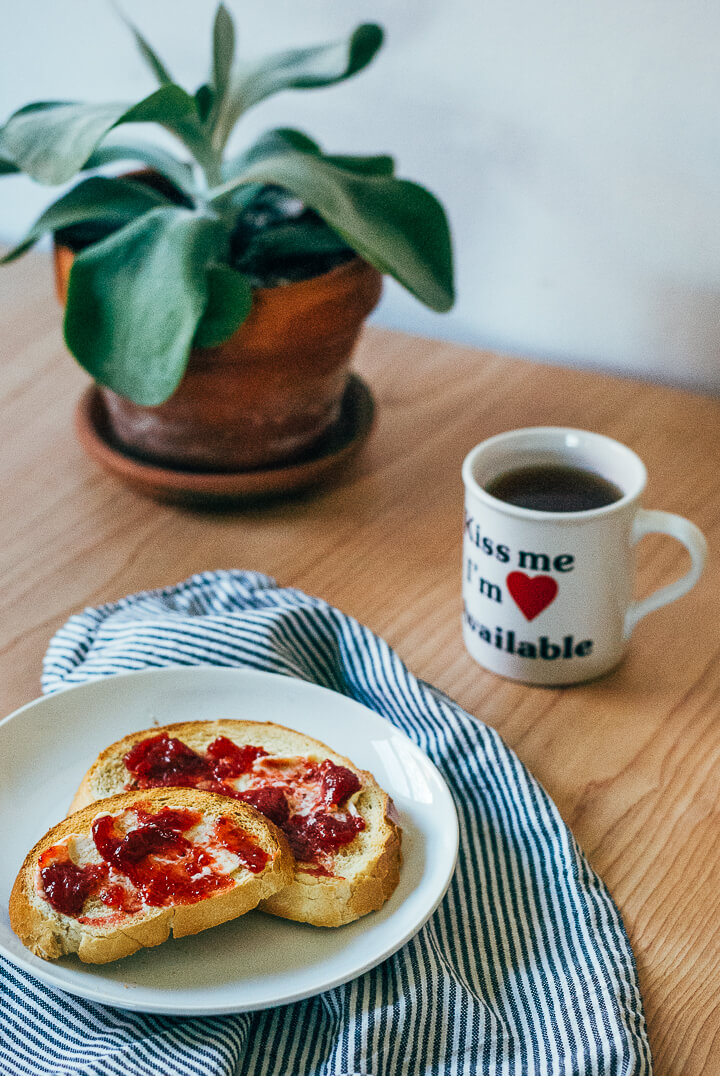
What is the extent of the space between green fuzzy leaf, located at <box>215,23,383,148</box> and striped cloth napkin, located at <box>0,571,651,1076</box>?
0.53 m

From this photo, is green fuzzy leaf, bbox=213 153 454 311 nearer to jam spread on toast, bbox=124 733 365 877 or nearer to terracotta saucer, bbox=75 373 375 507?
terracotta saucer, bbox=75 373 375 507

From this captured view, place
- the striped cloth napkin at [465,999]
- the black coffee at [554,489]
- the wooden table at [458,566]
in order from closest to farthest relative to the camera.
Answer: the striped cloth napkin at [465,999]
the wooden table at [458,566]
the black coffee at [554,489]

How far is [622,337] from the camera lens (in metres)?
1.20

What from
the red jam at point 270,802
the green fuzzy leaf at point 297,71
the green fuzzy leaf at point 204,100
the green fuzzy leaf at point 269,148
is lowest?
the red jam at point 270,802

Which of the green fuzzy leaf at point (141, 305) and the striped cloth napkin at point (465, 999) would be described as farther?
the green fuzzy leaf at point (141, 305)

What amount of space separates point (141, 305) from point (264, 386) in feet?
0.45

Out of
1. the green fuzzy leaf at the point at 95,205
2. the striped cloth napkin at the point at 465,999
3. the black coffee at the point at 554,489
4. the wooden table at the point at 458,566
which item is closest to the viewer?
the striped cloth napkin at the point at 465,999

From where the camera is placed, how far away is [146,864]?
21.9 inches

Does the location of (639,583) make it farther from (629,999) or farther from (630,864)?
(629,999)

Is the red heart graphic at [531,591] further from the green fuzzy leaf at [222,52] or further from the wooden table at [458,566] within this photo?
the green fuzzy leaf at [222,52]

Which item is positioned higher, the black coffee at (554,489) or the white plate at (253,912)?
the white plate at (253,912)

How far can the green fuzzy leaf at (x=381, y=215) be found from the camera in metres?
0.82

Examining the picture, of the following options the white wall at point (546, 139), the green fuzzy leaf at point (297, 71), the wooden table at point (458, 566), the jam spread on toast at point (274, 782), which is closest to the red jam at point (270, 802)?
the jam spread on toast at point (274, 782)

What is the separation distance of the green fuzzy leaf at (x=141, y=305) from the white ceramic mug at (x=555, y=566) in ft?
0.78
